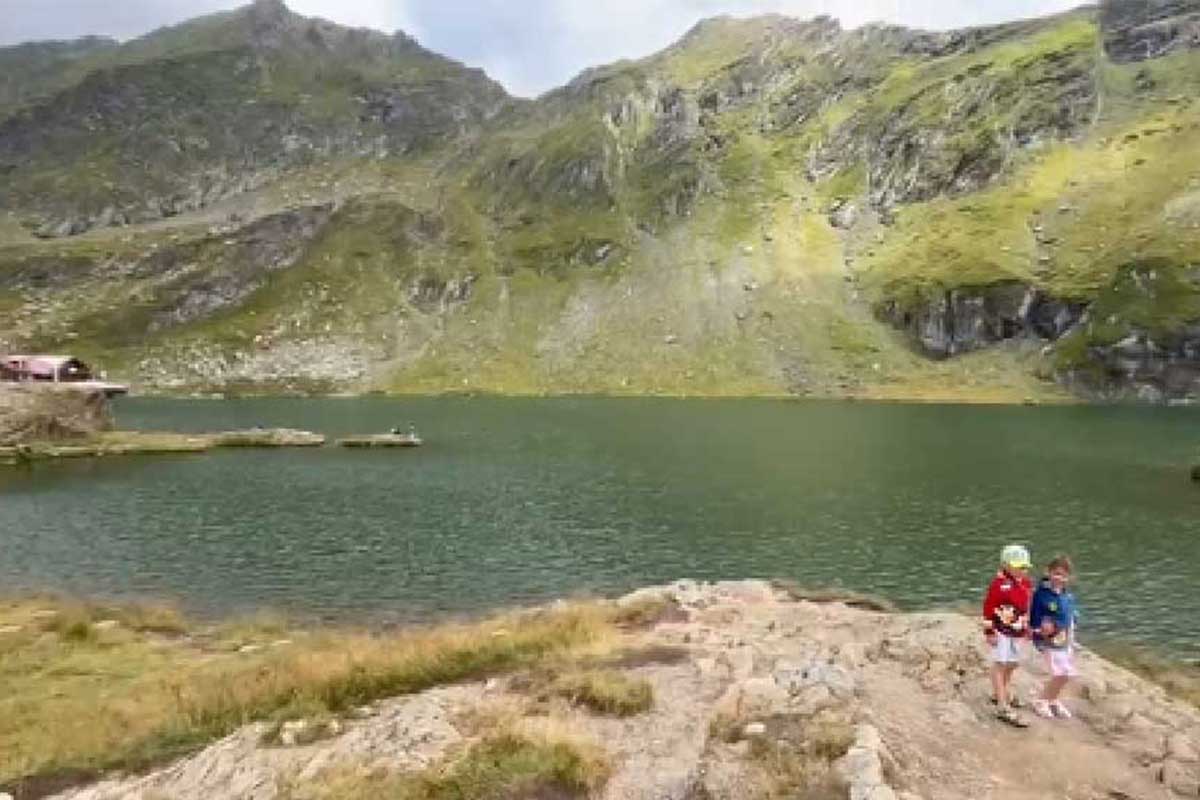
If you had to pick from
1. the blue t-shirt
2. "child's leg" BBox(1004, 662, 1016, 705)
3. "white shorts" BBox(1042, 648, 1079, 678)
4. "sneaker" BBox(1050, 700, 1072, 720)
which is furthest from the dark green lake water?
"white shorts" BBox(1042, 648, 1079, 678)

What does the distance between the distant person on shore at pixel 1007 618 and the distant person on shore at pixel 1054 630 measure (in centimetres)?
33

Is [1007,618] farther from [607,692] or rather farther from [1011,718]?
[607,692]

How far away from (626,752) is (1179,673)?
28.1 m

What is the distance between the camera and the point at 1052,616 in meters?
22.8

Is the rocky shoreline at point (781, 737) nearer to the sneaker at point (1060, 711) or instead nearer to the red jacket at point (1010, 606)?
the sneaker at point (1060, 711)

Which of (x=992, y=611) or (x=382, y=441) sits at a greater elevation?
(x=992, y=611)

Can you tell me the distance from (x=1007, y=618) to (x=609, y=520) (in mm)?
52310

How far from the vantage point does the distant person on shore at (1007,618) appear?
73.4ft

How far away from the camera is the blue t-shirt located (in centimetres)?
2244

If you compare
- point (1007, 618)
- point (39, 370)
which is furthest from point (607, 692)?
point (39, 370)

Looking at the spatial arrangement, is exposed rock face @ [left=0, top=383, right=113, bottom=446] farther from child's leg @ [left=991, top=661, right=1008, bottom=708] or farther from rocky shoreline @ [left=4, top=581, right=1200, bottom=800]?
child's leg @ [left=991, top=661, right=1008, bottom=708]

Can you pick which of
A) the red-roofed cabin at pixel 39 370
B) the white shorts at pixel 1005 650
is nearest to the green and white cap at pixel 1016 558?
the white shorts at pixel 1005 650

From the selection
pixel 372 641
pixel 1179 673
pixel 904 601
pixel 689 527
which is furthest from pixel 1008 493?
pixel 372 641

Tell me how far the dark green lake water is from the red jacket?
26.4 meters
